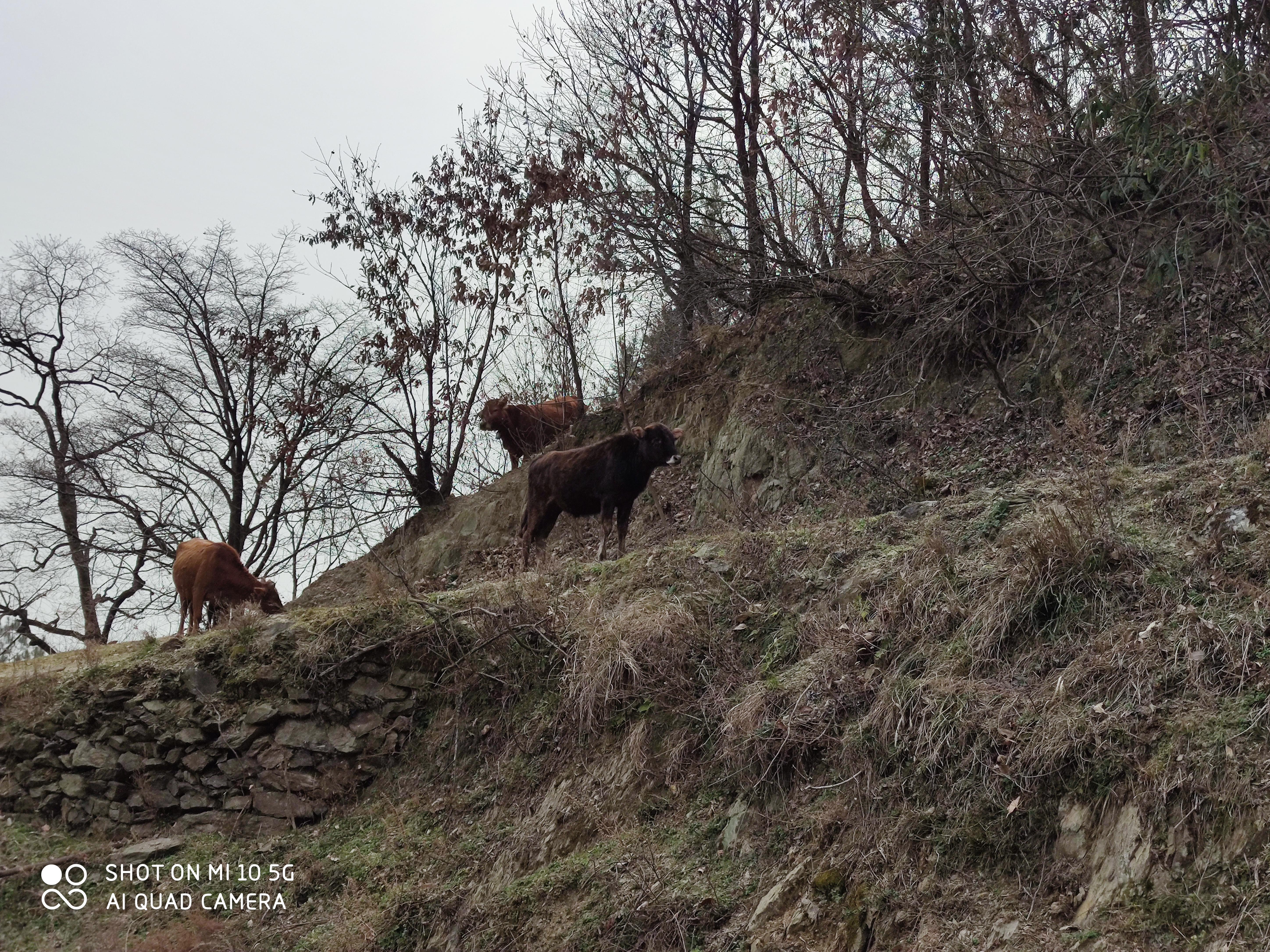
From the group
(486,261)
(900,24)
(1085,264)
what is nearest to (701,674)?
(1085,264)

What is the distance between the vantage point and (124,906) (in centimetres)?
888

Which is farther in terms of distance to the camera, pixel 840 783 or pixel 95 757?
pixel 95 757

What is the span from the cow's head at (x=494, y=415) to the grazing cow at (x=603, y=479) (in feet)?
17.4

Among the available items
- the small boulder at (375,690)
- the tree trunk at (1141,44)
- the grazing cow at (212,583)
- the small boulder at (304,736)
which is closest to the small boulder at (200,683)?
the small boulder at (304,736)

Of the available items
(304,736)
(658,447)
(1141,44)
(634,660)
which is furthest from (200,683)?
(1141,44)

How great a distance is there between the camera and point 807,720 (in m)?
6.75

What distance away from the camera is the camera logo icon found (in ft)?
29.8

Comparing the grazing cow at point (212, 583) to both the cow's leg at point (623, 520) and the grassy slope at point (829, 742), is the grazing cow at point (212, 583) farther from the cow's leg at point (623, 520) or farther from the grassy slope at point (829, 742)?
the cow's leg at point (623, 520)

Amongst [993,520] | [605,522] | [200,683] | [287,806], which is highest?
[605,522]

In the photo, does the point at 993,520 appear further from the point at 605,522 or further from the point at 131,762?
the point at 131,762

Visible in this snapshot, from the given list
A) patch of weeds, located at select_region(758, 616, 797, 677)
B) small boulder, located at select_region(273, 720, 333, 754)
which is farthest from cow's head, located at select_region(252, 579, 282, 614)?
patch of weeds, located at select_region(758, 616, 797, 677)

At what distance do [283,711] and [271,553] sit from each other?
10.4 m

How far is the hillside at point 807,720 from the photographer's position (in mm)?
5148

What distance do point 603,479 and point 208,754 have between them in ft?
18.1
